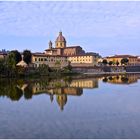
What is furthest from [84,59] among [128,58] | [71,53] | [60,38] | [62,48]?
[128,58]

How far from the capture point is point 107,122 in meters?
7.05

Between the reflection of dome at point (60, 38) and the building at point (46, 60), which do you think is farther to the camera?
the reflection of dome at point (60, 38)

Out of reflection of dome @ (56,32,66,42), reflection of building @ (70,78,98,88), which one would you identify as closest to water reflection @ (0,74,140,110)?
reflection of building @ (70,78,98,88)

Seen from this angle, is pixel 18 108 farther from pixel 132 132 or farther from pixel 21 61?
pixel 21 61

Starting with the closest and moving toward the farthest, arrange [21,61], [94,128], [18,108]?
[94,128] → [18,108] → [21,61]

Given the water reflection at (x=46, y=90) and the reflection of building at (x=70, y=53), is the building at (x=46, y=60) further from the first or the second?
the water reflection at (x=46, y=90)

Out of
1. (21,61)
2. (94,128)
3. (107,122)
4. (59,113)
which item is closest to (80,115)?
(59,113)

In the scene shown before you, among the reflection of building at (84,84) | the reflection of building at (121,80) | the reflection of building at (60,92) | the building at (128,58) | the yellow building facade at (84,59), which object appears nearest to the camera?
the reflection of building at (60,92)

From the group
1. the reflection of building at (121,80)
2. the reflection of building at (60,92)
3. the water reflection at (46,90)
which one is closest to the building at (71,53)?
the reflection of building at (121,80)

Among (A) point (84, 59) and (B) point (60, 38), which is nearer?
(A) point (84, 59)

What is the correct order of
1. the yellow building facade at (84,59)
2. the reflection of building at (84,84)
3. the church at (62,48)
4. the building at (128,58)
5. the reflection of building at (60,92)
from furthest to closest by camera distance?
the building at (128,58) → the church at (62,48) → the yellow building facade at (84,59) → the reflection of building at (84,84) → the reflection of building at (60,92)

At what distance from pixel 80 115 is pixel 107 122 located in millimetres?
1220

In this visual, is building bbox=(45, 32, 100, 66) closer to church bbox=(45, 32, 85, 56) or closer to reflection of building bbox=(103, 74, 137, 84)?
church bbox=(45, 32, 85, 56)

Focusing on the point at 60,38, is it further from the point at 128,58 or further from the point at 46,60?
the point at 128,58
